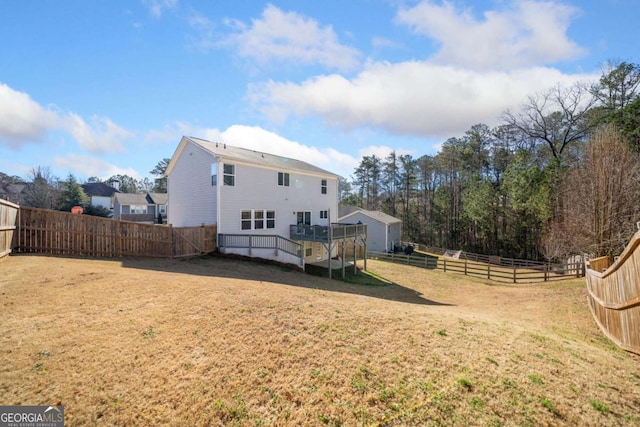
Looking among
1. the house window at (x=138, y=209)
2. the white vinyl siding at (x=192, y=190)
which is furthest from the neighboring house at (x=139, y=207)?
the white vinyl siding at (x=192, y=190)

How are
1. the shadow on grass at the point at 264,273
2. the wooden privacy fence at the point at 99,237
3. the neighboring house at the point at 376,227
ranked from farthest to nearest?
the neighboring house at the point at 376,227, the shadow on grass at the point at 264,273, the wooden privacy fence at the point at 99,237

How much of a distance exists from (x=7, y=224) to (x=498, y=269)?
30376 millimetres

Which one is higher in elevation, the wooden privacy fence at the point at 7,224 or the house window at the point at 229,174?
the house window at the point at 229,174

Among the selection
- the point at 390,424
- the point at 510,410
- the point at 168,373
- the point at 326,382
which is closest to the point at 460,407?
the point at 510,410

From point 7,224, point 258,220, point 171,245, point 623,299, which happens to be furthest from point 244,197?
point 623,299

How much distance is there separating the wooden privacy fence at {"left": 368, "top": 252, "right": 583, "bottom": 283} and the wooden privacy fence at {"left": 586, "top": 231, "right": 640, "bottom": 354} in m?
10.4

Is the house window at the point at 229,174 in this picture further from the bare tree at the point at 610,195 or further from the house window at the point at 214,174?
the bare tree at the point at 610,195

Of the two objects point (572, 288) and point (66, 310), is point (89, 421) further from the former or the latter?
point (572, 288)

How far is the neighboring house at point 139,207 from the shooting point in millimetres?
41375

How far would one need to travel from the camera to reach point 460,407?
140 inches

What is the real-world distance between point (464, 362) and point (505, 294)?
12.6 m

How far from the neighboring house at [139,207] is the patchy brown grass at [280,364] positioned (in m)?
38.9

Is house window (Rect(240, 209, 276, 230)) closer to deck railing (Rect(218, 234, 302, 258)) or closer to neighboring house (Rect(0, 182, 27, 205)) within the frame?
deck railing (Rect(218, 234, 302, 258))

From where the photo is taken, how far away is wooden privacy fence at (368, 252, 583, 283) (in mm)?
18203
